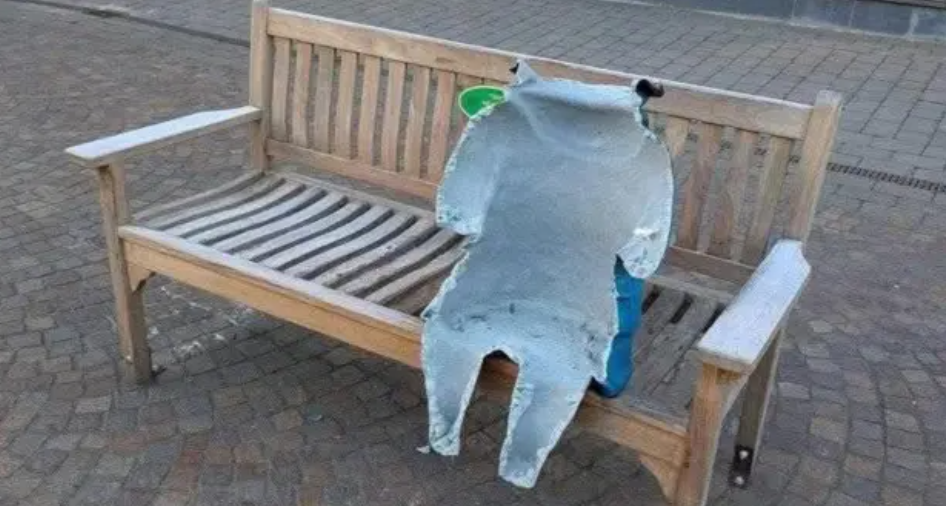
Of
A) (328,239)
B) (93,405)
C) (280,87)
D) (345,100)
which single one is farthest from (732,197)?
(93,405)

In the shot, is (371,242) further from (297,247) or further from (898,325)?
(898,325)

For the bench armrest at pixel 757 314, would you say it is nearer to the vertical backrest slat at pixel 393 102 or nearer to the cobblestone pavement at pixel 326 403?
the cobblestone pavement at pixel 326 403

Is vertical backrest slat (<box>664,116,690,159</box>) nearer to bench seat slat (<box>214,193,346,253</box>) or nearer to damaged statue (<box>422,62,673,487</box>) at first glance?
damaged statue (<box>422,62,673,487</box>)

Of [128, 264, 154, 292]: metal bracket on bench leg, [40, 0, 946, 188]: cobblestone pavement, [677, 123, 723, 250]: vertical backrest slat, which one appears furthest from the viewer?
[40, 0, 946, 188]: cobblestone pavement

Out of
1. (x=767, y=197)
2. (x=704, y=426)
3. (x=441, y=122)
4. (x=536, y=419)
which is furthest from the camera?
(x=441, y=122)

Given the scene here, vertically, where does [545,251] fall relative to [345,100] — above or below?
below

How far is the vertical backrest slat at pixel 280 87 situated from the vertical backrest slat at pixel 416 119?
0.48 m

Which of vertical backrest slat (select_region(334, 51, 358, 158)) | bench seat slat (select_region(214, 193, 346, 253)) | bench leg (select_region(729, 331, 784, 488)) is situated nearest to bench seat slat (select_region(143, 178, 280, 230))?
bench seat slat (select_region(214, 193, 346, 253))

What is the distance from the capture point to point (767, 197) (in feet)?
9.30

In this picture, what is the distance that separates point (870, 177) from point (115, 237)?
389cm

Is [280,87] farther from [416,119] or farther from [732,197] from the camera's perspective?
[732,197]

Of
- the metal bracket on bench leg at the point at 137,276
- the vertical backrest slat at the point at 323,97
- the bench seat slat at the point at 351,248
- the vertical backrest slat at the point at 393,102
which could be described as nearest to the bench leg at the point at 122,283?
the metal bracket on bench leg at the point at 137,276

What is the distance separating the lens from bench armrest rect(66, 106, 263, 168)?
3.08 m

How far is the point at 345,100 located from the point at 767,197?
1.48m
